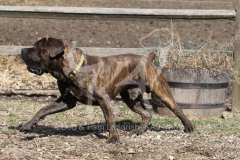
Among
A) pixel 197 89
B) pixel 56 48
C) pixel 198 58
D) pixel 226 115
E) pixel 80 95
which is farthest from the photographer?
Answer: pixel 226 115

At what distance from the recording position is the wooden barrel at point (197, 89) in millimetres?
8312

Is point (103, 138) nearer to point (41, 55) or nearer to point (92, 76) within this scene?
point (92, 76)

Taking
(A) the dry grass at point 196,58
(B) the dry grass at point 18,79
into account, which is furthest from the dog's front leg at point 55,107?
(B) the dry grass at point 18,79

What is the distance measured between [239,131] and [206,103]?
98cm

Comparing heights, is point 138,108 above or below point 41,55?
below

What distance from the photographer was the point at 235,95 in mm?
9086

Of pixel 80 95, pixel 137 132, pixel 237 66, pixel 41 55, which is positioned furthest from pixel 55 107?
pixel 237 66

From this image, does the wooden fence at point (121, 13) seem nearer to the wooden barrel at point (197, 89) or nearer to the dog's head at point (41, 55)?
the wooden barrel at point (197, 89)

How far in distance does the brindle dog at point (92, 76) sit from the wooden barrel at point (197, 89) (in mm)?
906

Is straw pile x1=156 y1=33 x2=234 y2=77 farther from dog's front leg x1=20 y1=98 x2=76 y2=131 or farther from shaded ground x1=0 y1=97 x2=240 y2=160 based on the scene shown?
dog's front leg x1=20 y1=98 x2=76 y2=131

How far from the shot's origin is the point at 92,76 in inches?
262

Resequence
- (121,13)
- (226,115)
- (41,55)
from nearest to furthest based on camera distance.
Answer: (41,55), (226,115), (121,13)

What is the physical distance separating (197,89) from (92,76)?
7.41ft

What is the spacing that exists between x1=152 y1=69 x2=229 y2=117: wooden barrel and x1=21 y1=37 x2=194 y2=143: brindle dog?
0.91 m
